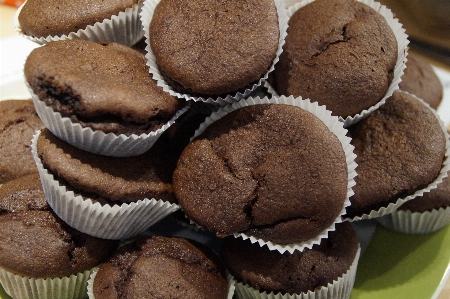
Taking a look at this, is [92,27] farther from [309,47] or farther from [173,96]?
[309,47]

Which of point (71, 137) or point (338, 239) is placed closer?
point (71, 137)

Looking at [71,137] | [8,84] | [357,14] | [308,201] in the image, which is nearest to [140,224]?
[71,137]

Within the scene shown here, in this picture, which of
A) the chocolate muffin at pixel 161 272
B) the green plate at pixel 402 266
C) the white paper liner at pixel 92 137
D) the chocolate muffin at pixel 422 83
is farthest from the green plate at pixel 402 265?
the white paper liner at pixel 92 137

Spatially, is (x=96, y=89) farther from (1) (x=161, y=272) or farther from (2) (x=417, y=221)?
(2) (x=417, y=221)

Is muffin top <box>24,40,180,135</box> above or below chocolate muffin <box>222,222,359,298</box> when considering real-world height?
above

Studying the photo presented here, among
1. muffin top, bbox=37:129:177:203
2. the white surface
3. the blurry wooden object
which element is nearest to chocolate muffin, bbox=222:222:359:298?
muffin top, bbox=37:129:177:203

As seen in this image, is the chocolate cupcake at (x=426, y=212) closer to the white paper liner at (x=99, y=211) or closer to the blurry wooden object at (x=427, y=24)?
the white paper liner at (x=99, y=211)

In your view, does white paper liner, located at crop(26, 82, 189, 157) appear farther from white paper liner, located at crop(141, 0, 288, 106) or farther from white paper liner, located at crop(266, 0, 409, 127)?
white paper liner, located at crop(266, 0, 409, 127)
